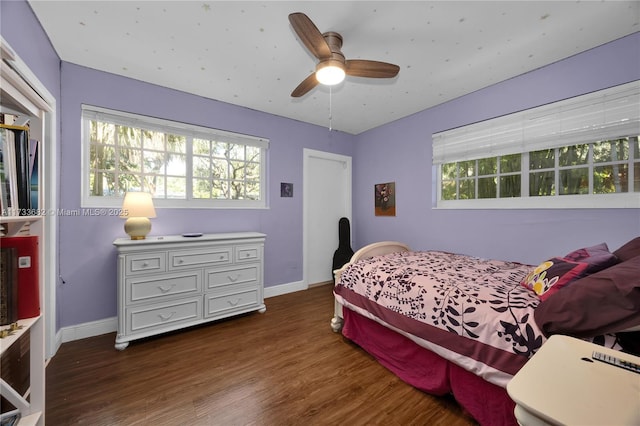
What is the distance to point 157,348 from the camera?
7.06 ft

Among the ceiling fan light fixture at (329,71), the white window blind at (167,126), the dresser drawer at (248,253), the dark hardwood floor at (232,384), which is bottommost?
the dark hardwood floor at (232,384)

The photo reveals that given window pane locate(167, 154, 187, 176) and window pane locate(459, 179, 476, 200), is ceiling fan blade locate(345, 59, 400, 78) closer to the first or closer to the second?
window pane locate(459, 179, 476, 200)

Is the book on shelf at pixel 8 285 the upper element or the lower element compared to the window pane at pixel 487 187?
lower

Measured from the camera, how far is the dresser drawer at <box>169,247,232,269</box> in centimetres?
235

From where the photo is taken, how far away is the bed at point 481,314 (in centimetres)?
107

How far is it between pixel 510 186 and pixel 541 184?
259 millimetres

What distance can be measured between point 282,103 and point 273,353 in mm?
2774

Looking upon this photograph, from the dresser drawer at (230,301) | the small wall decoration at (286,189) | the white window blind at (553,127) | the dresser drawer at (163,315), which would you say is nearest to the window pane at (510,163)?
the white window blind at (553,127)

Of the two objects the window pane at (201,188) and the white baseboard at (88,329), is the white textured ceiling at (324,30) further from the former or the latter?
the white baseboard at (88,329)

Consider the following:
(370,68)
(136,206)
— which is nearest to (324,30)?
(370,68)

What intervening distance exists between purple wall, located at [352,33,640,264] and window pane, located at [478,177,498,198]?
235 millimetres

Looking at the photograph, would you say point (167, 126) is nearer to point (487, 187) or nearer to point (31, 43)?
point (31, 43)

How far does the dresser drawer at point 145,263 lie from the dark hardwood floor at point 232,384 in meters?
0.66

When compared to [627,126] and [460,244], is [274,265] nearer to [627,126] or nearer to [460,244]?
[460,244]
